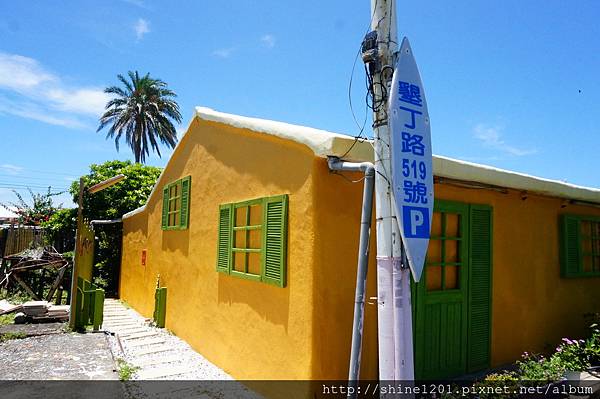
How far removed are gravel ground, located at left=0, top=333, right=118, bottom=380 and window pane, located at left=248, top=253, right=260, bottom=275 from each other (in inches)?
96.7

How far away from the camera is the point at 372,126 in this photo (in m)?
3.68

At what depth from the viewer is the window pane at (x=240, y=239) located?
579cm

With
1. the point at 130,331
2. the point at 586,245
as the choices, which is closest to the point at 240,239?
the point at 130,331

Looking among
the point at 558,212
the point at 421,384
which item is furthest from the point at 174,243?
the point at 558,212

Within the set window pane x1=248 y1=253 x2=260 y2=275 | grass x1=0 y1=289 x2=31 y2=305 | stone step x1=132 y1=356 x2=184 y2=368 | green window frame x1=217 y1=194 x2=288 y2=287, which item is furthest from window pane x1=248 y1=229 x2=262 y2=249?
grass x1=0 y1=289 x2=31 y2=305

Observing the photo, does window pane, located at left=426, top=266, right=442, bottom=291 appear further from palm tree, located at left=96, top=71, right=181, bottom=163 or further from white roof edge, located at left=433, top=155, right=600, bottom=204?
palm tree, located at left=96, top=71, right=181, bottom=163

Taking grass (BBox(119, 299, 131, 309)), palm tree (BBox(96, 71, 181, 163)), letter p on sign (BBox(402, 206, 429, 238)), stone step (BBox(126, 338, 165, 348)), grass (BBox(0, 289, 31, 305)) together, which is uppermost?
palm tree (BBox(96, 71, 181, 163))

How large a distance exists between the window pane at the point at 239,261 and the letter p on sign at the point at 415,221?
2911 mm

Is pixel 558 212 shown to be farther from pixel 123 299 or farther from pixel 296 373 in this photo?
pixel 123 299

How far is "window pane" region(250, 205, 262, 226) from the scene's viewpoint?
5.47m

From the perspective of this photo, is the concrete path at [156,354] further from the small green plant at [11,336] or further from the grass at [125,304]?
the grass at [125,304]

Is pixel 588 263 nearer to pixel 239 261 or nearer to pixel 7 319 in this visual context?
pixel 239 261

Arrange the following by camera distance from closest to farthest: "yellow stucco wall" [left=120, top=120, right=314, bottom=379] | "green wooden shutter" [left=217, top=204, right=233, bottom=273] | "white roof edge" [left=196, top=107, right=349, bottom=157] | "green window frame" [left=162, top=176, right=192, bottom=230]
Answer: "white roof edge" [left=196, top=107, right=349, bottom=157] < "yellow stucco wall" [left=120, top=120, right=314, bottom=379] < "green wooden shutter" [left=217, top=204, right=233, bottom=273] < "green window frame" [left=162, top=176, right=192, bottom=230]

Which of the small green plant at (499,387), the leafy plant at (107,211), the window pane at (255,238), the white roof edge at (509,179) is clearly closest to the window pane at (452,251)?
the white roof edge at (509,179)
